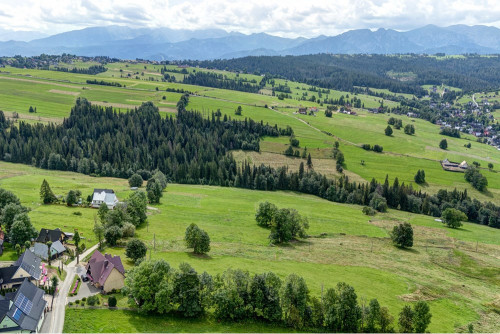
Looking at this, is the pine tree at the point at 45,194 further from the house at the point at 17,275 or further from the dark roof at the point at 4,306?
the dark roof at the point at 4,306

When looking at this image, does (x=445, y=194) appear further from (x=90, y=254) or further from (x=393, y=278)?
(x=90, y=254)

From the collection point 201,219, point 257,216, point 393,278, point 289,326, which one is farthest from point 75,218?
point 393,278

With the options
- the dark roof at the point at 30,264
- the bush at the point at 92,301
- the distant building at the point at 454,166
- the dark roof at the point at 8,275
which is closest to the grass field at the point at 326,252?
the bush at the point at 92,301

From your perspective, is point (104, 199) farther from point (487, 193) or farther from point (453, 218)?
point (487, 193)

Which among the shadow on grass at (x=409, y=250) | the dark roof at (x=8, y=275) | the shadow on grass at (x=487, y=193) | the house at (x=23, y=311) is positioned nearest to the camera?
the house at (x=23, y=311)

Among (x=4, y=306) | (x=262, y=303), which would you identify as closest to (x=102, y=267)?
(x=4, y=306)

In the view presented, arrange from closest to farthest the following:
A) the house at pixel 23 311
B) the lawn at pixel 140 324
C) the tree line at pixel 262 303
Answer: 1. the house at pixel 23 311
2. the lawn at pixel 140 324
3. the tree line at pixel 262 303

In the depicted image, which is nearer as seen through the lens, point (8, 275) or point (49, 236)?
point (8, 275)
